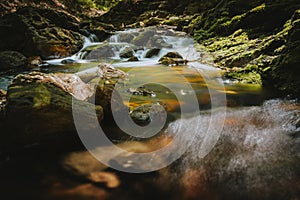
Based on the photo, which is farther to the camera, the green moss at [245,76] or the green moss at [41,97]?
the green moss at [245,76]

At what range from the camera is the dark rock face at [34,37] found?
13688 mm

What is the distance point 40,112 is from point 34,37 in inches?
470

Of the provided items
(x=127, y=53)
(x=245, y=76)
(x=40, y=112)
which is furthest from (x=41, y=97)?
(x=127, y=53)

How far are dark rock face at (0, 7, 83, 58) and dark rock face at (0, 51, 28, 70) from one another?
59.2 inches

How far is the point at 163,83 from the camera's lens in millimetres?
7910

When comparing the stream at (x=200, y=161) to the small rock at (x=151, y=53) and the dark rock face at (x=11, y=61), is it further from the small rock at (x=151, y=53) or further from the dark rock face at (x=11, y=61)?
the dark rock face at (x=11, y=61)

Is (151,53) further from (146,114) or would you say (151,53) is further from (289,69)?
(146,114)

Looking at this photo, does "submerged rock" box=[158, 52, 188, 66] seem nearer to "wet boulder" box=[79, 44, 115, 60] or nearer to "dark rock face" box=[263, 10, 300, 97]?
"wet boulder" box=[79, 44, 115, 60]

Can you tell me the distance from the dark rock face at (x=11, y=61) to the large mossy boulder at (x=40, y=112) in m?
8.47

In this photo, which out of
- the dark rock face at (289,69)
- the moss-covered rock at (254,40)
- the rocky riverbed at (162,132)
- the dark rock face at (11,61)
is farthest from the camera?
the dark rock face at (11,61)

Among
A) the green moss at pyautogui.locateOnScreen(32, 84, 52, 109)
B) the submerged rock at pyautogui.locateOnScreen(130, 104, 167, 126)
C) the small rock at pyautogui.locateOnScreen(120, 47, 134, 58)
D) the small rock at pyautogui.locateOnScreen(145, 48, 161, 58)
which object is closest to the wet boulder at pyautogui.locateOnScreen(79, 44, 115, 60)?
the small rock at pyautogui.locateOnScreen(120, 47, 134, 58)

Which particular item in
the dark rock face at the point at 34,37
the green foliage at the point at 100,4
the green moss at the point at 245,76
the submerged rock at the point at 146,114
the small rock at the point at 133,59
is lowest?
the submerged rock at the point at 146,114

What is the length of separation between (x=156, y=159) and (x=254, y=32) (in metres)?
Result: 9.84

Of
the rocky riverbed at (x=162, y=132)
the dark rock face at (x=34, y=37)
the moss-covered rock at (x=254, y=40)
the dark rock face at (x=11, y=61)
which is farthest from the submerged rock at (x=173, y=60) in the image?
the dark rock face at (x=11, y=61)
